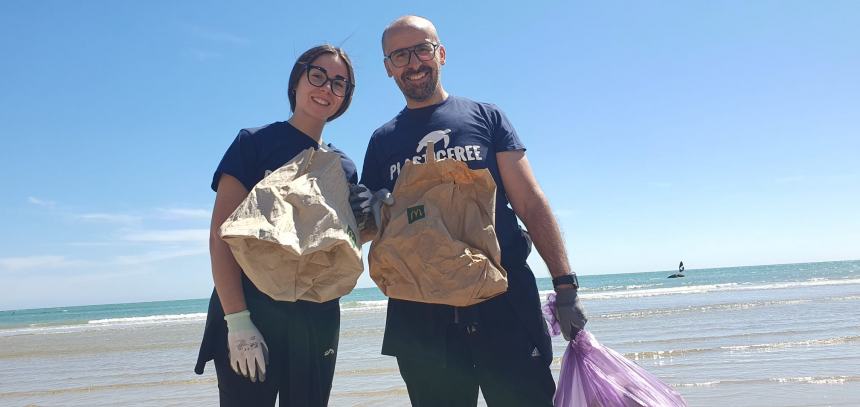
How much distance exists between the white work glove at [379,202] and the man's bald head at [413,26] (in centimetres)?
70

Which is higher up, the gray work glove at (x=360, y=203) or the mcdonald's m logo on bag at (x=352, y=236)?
the gray work glove at (x=360, y=203)

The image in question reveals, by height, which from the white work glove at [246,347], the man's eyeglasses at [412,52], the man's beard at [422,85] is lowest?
the white work glove at [246,347]

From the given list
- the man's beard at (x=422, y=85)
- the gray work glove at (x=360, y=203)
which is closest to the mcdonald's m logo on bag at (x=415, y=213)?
the gray work glove at (x=360, y=203)

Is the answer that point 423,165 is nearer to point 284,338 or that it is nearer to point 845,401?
point 284,338

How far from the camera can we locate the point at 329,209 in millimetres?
1932

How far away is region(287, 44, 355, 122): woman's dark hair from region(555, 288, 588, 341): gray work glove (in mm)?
1143

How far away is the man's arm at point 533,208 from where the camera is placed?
89.2 inches

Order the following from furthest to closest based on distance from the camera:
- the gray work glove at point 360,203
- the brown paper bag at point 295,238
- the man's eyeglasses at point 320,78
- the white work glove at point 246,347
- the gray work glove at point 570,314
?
the man's eyeglasses at point 320,78 → the gray work glove at point 570,314 → the gray work glove at point 360,203 → the white work glove at point 246,347 → the brown paper bag at point 295,238

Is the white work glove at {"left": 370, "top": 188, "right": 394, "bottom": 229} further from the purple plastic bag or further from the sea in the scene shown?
the sea

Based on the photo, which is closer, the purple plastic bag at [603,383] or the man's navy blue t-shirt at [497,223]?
the purple plastic bag at [603,383]

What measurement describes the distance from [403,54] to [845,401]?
4.43 meters

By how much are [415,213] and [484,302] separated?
1.49 ft

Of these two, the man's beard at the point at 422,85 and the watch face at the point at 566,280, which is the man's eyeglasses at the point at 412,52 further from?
the watch face at the point at 566,280

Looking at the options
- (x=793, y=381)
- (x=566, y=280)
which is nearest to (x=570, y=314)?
(x=566, y=280)
